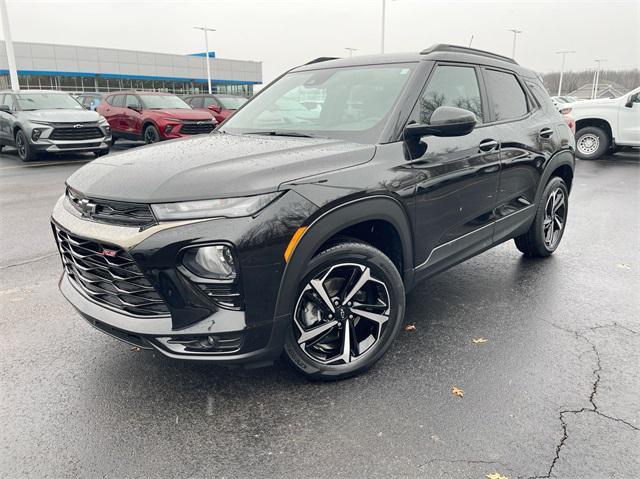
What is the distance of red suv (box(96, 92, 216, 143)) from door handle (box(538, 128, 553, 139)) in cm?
1010

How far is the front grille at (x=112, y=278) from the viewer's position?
236 cm

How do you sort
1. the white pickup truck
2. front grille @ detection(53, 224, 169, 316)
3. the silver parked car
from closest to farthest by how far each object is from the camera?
front grille @ detection(53, 224, 169, 316), the silver parked car, the white pickup truck

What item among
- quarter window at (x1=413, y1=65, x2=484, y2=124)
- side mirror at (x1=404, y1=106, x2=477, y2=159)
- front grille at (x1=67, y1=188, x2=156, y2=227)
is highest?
quarter window at (x1=413, y1=65, x2=484, y2=124)

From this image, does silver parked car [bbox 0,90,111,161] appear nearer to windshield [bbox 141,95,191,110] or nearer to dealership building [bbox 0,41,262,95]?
windshield [bbox 141,95,191,110]

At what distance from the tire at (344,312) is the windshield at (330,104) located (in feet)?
2.45

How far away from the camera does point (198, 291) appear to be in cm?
229

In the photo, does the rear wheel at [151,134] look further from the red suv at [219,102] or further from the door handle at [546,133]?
the door handle at [546,133]


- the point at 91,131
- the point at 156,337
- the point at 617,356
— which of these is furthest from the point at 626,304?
the point at 91,131

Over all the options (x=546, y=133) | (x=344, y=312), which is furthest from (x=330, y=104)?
(x=546, y=133)

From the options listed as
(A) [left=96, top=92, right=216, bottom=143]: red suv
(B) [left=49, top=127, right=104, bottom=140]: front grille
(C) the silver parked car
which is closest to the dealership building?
(A) [left=96, top=92, right=216, bottom=143]: red suv

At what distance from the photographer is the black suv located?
2.29 m

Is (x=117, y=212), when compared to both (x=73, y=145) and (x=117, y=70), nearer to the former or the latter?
(x=73, y=145)

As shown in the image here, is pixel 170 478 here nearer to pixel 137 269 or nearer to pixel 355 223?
pixel 137 269

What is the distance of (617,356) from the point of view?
3.16 m
